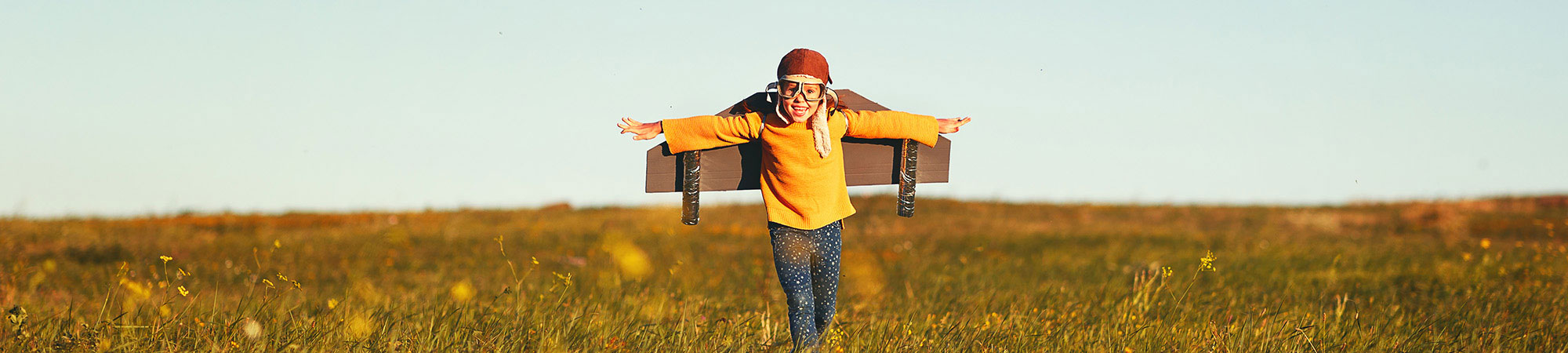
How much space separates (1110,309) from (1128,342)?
3.55ft

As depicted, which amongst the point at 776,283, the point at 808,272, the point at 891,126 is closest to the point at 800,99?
the point at 891,126

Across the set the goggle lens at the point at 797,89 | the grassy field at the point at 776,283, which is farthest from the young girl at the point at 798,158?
the grassy field at the point at 776,283

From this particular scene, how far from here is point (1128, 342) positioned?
452 centimetres

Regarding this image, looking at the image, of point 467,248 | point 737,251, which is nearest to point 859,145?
point 737,251

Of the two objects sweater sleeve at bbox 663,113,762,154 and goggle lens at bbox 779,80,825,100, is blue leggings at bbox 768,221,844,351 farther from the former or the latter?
goggle lens at bbox 779,80,825,100

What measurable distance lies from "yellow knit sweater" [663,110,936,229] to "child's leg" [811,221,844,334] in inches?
4.0

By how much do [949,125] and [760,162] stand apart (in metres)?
0.99

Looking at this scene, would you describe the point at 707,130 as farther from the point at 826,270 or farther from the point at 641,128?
the point at 826,270

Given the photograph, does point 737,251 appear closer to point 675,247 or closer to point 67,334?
point 675,247

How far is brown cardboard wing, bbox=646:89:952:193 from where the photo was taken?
4.74m

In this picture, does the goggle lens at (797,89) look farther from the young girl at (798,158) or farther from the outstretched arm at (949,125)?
the outstretched arm at (949,125)

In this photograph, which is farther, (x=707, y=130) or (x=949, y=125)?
(x=949, y=125)

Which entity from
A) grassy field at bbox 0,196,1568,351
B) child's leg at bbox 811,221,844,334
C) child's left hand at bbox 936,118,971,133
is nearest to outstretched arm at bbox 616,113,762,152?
child's leg at bbox 811,221,844,334

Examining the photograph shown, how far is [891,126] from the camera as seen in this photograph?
188 inches
